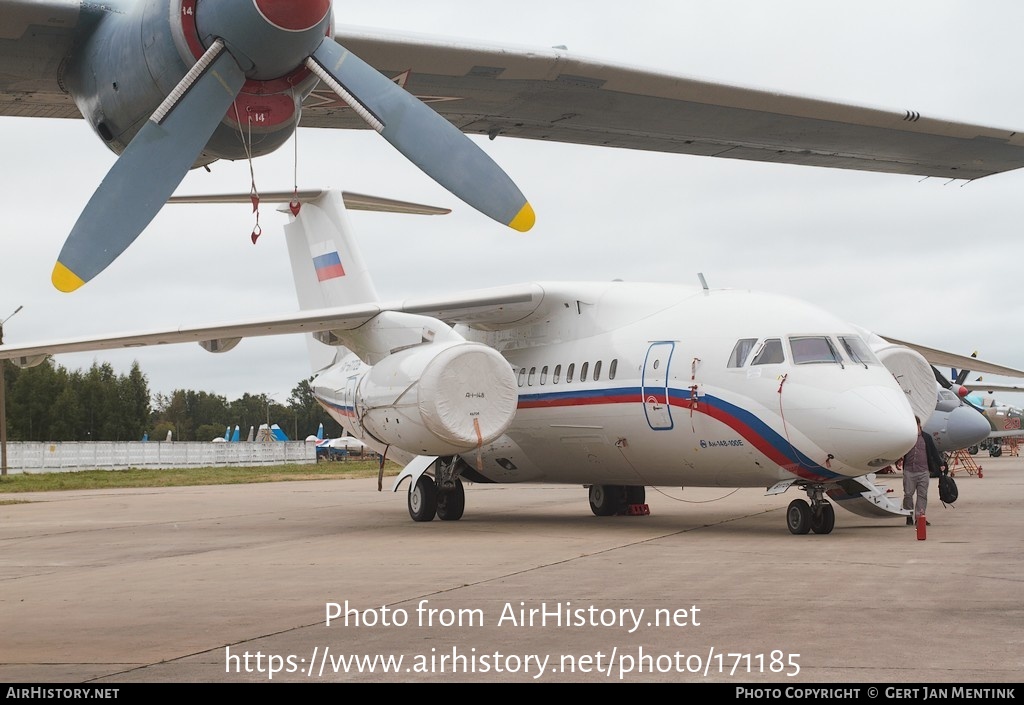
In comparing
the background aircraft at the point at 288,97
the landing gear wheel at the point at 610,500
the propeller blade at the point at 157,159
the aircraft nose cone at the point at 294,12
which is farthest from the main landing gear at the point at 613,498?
the aircraft nose cone at the point at 294,12

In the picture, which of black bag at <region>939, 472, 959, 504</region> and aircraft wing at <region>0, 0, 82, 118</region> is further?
black bag at <region>939, 472, 959, 504</region>

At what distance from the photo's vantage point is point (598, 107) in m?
5.95

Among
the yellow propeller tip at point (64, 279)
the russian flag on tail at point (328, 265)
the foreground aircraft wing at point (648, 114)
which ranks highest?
the russian flag on tail at point (328, 265)

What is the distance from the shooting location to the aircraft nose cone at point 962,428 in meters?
23.0

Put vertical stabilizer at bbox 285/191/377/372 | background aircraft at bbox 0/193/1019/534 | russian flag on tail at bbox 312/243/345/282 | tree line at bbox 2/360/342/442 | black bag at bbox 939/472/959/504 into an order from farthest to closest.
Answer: tree line at bbox 2/360/342/442 → russian flag on tail at bbox 312/243/345/282 → vertical stabilizer at bbox 285/191/377/372 → black bag at bbox 939/472/959/504 → background aircraft at bbox 0/193/1019/534

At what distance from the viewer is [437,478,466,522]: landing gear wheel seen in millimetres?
17250

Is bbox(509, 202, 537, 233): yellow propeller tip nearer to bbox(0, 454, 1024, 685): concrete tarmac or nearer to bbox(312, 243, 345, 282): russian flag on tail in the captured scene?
bbox(0, 454, 1024, 685): concrete tarmac

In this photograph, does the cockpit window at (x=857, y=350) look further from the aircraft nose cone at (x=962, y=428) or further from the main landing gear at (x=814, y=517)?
the aircraft nose cone at (x=962, y=428)

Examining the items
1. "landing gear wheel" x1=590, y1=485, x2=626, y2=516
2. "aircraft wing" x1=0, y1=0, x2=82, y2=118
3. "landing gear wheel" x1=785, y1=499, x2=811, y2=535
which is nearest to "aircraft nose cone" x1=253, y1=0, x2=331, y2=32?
"aircraft wing" x1=0, y1=0, x2=82, y2=118

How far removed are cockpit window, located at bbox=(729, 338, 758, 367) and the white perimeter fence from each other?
3824cm

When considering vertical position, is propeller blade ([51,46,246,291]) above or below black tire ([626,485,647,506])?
above

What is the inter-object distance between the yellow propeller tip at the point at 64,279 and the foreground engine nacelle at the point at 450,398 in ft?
33.1

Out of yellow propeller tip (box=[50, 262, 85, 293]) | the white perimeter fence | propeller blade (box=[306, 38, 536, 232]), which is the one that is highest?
propeller blade (box=[306, 38, 536, 232])

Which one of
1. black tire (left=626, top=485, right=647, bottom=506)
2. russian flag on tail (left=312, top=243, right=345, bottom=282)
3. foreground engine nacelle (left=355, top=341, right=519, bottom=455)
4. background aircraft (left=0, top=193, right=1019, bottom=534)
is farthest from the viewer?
russian flag on tail (left=312, top=243, right=345, bottom=282)
